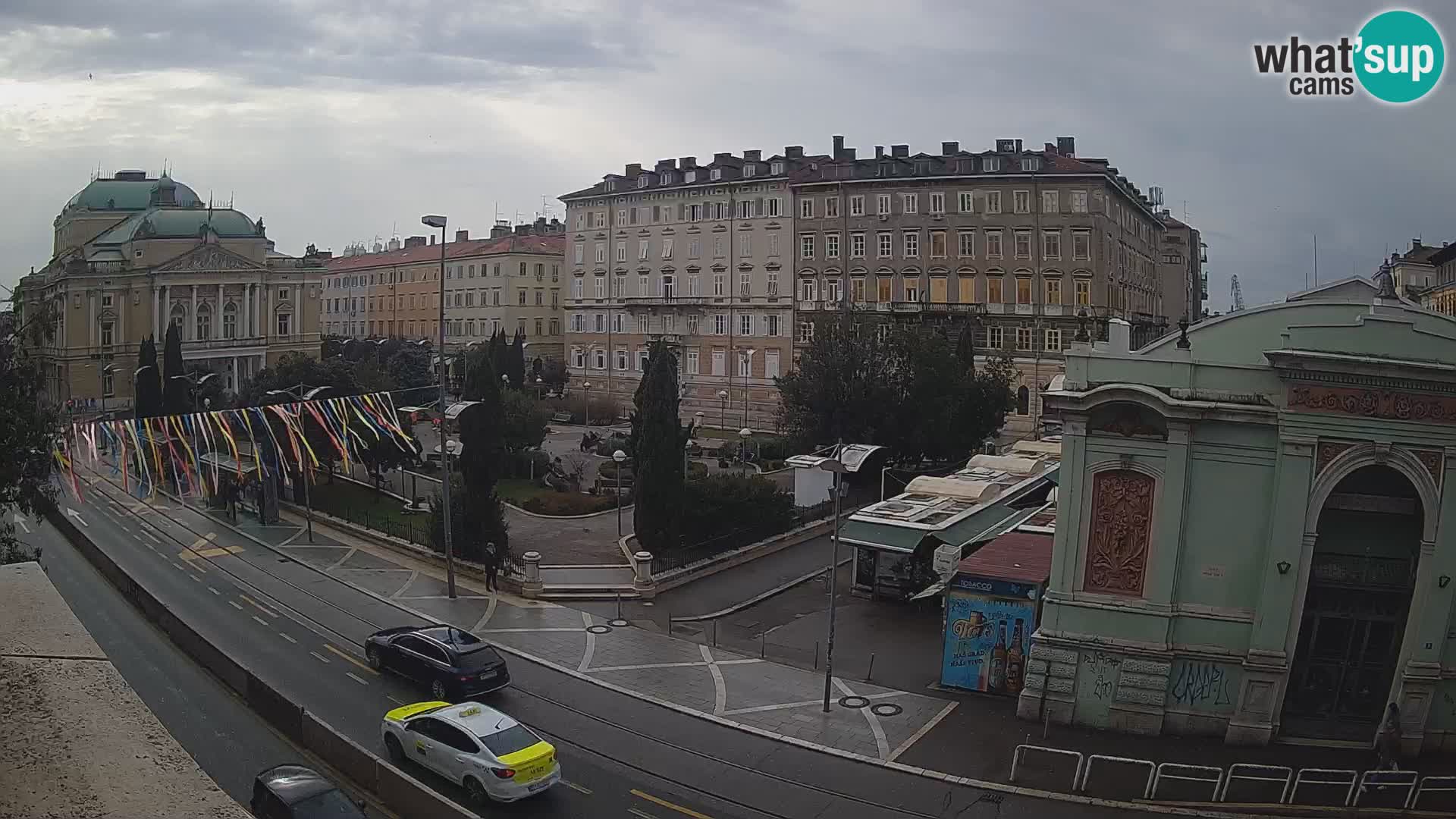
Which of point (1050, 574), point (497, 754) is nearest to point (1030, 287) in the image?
point (1050, 574)

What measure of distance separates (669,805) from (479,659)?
6817 millimetres

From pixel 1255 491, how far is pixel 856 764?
9333mm

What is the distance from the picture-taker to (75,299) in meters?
88.3

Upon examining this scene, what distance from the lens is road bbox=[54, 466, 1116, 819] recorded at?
1847 centimetres

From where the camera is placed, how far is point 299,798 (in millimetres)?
15898

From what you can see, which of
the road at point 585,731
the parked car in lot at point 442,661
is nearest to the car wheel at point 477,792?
the road at point 585,731

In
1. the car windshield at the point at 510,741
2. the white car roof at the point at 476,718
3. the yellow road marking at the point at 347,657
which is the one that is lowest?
the yellow road marking at the point at 347,657

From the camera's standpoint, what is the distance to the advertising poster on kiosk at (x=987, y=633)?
23.8m

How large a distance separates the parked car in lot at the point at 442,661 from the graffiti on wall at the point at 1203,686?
13.8m

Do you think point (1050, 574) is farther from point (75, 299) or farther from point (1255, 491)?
point (75, 299)

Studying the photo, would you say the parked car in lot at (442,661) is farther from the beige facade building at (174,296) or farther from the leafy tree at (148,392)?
the beige facade building at (174,296)

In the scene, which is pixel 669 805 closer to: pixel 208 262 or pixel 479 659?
pixel 479 659

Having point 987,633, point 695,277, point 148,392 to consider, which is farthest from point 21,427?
point 695,277

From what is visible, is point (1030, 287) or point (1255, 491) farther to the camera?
point (1030, 287)
